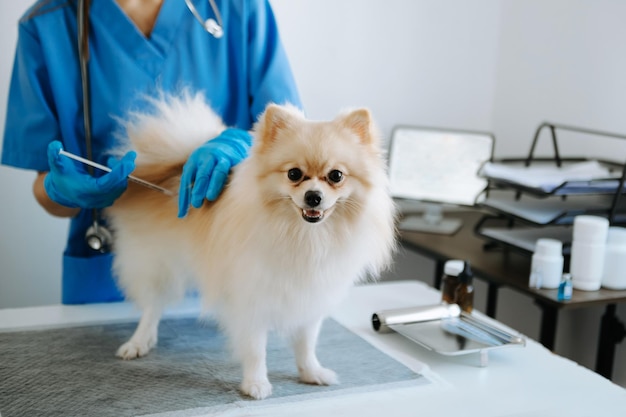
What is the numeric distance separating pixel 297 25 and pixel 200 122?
1108mm

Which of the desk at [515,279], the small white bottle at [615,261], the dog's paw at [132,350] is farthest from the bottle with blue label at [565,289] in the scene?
the dog's paw at [132,350]

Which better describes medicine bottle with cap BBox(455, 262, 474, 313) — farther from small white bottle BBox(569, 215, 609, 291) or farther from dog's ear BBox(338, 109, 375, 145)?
dog's ear BBox(338, 109, 375, 145)

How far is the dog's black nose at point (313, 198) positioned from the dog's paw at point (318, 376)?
0.32 meters

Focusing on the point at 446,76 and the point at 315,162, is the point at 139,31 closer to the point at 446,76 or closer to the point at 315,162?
the point at 315,162

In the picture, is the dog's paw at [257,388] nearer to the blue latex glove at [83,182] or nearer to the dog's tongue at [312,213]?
the dog's tongue at [312,213]

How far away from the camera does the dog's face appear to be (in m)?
1.06

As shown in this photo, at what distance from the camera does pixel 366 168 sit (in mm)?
1117

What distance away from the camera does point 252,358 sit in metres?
1.17

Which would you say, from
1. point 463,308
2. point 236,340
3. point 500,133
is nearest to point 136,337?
point 236,340

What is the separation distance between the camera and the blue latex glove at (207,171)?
1.21 m

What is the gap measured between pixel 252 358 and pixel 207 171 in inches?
12.5

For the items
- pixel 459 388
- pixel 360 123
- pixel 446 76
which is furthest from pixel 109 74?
pixel 446 76

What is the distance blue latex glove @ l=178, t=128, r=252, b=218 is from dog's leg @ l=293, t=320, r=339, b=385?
28 cm

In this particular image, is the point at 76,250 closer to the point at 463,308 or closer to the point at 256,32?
the point at 256,32
